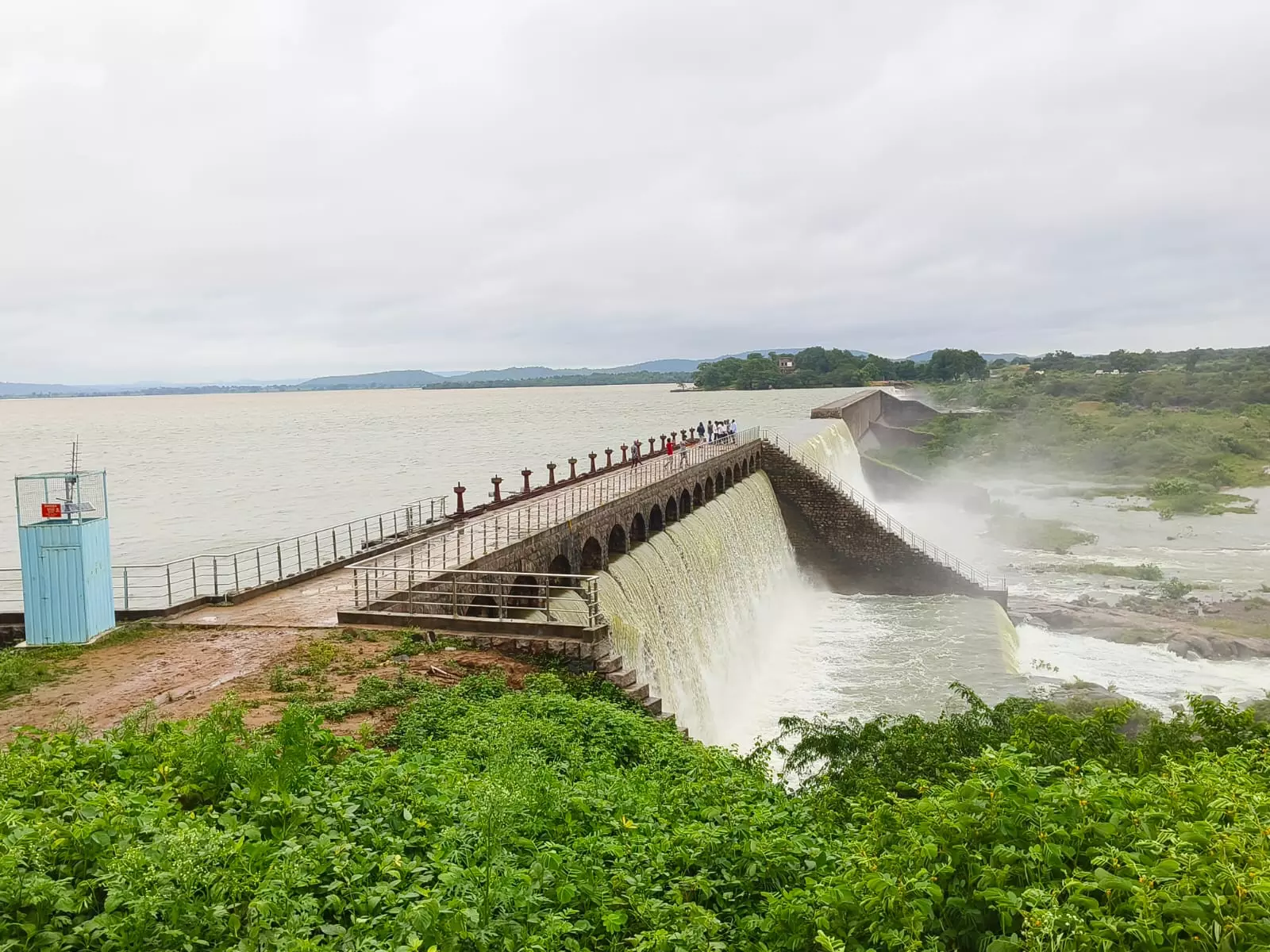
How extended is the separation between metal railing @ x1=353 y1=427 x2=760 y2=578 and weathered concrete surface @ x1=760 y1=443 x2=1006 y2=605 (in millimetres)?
4322

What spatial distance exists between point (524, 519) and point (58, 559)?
12.6 metres

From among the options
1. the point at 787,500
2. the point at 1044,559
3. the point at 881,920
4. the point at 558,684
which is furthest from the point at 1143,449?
the point at 881,920

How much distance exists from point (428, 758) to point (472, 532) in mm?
14501

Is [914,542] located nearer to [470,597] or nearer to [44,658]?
[470,597]

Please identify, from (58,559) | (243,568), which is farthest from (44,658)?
(243,568)

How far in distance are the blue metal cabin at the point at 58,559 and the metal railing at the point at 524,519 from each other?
449 centimetres

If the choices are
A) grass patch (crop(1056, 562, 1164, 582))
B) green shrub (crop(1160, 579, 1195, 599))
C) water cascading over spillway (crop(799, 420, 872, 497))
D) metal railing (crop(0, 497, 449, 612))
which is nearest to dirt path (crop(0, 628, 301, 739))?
metal railing (crop(0, 497, 449, 612))

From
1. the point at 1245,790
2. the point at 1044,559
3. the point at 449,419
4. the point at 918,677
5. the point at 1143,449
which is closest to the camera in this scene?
the point at 1245,790

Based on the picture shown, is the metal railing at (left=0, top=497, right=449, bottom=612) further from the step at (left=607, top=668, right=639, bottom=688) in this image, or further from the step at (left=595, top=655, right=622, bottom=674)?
the step at (left=607, top=668, right=639, bottom=688)

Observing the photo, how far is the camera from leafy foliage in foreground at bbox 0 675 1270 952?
198 inches

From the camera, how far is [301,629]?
619 inches

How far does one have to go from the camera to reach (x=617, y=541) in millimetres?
27688

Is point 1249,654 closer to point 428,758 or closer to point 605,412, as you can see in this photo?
point 428,758

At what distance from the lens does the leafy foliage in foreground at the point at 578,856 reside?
504cm
